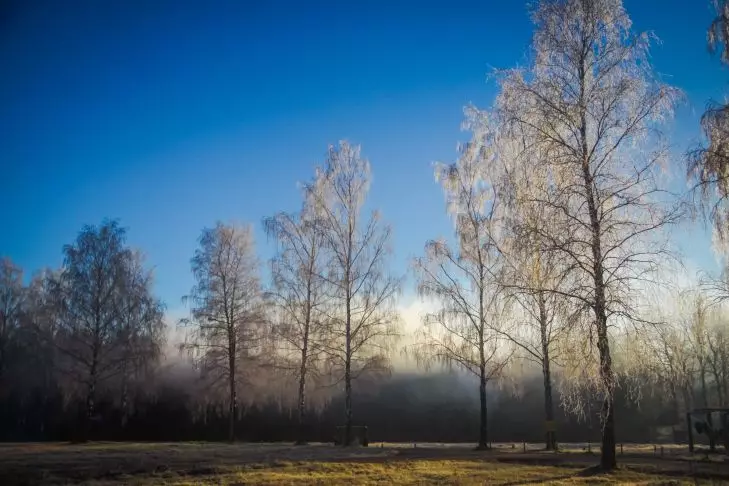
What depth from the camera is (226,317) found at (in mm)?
33750

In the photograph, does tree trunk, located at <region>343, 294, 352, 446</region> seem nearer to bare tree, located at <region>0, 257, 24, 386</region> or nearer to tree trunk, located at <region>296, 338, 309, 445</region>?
tree trunk, located at <region>296, 338, 309, 445</region>

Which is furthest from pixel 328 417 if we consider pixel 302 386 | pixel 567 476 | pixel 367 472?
pixel 567 476

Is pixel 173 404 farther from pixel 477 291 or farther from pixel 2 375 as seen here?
pixel 477 291

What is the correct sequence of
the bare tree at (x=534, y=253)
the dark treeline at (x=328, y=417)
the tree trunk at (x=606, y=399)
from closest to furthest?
1. the tree trunk at (x=606, y=399)
2. the bare tree at (x=534, y=253)
3. the dark treeline at (x=328, y=417)

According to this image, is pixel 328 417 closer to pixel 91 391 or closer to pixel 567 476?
pixel 91 391

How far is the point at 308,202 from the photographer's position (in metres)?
29.8

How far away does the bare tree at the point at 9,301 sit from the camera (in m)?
40.1

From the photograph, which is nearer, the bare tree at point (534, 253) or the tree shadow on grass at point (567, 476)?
the tree shadow on grass at point (567, 476)

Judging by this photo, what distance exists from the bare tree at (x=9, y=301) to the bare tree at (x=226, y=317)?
16.8 m

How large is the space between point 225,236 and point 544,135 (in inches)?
951

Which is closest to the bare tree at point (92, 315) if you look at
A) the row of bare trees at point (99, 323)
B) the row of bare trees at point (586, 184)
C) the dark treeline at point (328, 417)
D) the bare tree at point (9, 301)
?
the row of bare trees at point (99, 323)

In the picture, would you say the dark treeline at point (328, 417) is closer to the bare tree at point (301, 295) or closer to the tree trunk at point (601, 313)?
the bare tree at point (301, 295)

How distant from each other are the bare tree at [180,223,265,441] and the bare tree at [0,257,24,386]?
1680 cm

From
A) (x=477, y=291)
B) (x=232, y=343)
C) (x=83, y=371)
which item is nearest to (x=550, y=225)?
(x=477, y=291)
